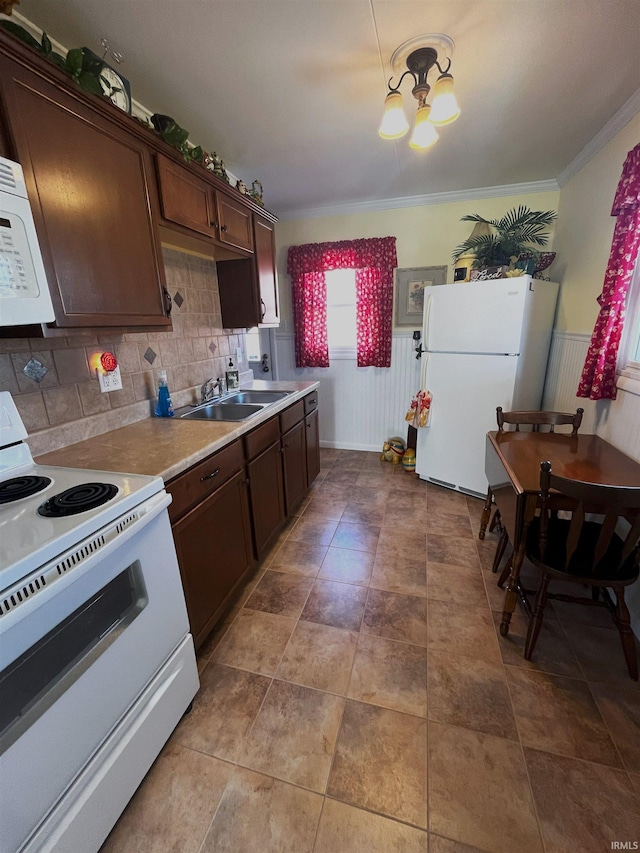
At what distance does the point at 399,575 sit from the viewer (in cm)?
202

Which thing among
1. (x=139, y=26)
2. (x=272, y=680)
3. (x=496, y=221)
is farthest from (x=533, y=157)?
(x=272, y=680)

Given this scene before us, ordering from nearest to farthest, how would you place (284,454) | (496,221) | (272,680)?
(272,680) → (284,454) → (496,221)

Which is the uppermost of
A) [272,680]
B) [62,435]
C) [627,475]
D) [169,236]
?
[169,236]

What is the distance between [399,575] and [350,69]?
101 inches

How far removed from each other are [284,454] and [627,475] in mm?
1776

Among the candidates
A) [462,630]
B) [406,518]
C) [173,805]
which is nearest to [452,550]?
[406,518]

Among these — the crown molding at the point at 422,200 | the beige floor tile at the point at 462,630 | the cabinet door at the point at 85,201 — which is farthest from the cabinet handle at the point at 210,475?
the crown molding at the point at 422,200

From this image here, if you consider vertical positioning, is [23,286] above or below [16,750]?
above

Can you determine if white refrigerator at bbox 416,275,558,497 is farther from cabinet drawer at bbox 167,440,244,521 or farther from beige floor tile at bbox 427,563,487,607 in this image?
cabinet drawer at bbox 167,440,244,521

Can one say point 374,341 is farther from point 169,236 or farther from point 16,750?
point 16,750

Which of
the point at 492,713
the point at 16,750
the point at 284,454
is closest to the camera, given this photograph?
the point at 16,750

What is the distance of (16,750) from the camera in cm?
70

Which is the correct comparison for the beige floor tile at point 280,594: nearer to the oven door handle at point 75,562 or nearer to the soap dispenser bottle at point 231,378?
the oven door handle at point 75,562

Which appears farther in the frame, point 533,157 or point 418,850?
point 533,157
